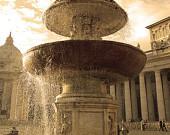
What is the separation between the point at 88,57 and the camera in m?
7.91

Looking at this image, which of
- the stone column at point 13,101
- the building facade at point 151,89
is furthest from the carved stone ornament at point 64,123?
the stone column at point 13,101

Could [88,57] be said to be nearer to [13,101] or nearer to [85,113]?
[85,113]

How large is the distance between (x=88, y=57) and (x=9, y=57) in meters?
60.4

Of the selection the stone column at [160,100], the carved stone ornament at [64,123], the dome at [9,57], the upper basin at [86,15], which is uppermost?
the dome at [9,57]

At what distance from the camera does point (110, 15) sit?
1035 cm

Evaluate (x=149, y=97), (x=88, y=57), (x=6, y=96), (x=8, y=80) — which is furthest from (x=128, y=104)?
(x=6, y=96)

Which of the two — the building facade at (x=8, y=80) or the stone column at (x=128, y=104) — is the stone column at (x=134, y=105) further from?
the building facade at (x=8, y=80)

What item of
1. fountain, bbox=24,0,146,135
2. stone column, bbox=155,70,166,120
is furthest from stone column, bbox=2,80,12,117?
fountain, bbox=24,0,146,135

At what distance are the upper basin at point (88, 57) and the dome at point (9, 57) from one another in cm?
5337

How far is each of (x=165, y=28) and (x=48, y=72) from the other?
4399 cm

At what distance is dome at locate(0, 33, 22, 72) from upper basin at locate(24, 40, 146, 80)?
53.4 m

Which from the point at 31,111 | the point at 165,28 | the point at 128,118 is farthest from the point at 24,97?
the point at 165,28

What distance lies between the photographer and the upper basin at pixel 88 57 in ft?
25.5

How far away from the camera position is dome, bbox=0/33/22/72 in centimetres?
6203
